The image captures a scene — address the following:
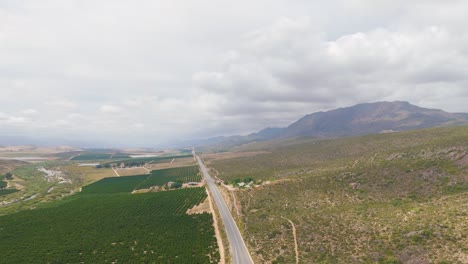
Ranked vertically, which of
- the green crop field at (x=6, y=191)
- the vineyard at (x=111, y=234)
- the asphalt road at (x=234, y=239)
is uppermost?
the green crop field at (x=6, y=191)

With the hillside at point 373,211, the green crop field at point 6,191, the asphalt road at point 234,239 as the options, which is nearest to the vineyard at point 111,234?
the asphalt road at point 234,239

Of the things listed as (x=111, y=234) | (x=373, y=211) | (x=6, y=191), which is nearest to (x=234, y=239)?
(x=111, y=234)

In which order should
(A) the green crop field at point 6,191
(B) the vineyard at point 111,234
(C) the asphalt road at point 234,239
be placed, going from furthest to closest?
(A) the green crop field at point 6,191, (B) the vineyard at point 111,234, (C) the asphalt road at point 234,239

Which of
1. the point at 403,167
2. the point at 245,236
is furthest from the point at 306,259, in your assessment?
the point at 403,167

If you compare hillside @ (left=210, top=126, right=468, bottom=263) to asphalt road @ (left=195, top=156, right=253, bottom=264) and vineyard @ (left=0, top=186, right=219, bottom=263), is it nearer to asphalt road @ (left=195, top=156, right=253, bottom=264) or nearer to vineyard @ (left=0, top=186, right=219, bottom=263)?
asphalt road @ (left=195, top=156, right=253, bottom=264)

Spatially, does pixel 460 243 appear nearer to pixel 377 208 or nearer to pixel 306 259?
pixel 377 208

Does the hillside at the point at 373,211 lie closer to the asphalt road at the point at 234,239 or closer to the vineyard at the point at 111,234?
the asphalt road at the point at 234,239
